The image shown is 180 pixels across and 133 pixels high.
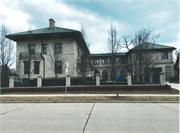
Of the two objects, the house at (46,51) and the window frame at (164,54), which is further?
Answer: the window frame at (164,54)

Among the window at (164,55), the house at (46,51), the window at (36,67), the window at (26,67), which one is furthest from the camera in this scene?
the window at (164,55)

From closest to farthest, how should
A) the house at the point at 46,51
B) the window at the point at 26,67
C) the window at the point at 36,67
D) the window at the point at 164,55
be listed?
1. the window at the point at 26,67
2. the house at the point at 46,51
3. the window at the point at 36,67
4. the window at the point at 164,55

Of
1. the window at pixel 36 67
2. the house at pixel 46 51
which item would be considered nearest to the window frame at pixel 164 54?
the house at pixel 46 51

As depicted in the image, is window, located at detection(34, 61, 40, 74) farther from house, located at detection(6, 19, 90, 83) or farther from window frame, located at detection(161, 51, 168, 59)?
window frame, located at detection(161, 51, 168, 59)

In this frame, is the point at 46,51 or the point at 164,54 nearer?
the point at 46,51

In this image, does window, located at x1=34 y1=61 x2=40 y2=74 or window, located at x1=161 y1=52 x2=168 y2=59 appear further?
window, located at x1=161 y1=52 x2=168 y2=59

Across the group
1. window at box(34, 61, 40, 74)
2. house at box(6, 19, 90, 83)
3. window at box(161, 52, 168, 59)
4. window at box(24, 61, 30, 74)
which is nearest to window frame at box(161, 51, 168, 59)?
window at box(161, 52, 168, 59)

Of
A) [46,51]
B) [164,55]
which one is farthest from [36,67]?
[164,55]

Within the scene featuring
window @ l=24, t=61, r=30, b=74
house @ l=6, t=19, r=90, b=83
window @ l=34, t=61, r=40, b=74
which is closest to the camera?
window @ l=24, t=61, r=30, b=74

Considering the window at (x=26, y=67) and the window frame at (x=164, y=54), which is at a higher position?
the window frame at (x=164, y=54)

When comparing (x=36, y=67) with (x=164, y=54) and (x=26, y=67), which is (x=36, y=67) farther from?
(x=164, y=54)

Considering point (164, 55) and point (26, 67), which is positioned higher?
point (164, 55)

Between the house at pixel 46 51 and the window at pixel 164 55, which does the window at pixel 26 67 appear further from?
the window at pixel 164 55

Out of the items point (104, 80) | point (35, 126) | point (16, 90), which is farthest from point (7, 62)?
point (35, 126)
